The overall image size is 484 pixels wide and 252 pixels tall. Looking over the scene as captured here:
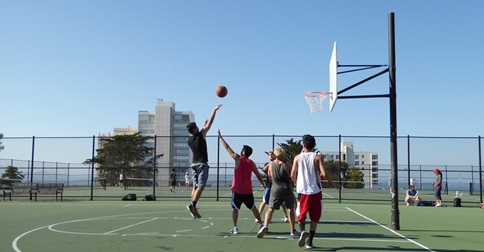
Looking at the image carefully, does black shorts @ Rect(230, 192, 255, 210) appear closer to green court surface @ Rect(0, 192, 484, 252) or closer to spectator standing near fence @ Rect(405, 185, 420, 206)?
green court surface @ Rect(0, 192, 484, 252)

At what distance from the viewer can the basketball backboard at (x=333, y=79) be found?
1123 centimetres

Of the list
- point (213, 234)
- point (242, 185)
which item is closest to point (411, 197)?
point (242, 185)

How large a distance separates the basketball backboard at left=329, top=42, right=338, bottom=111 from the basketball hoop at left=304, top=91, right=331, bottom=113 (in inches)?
18.9

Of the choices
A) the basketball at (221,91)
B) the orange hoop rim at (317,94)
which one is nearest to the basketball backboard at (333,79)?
the orange hoop rim at (317,94)

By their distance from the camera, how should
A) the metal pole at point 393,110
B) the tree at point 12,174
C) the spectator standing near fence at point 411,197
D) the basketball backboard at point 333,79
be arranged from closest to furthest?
the metal pole at point 393,110
the basketball backboard at point 333,79
the spectator standing near fence at point 411,197
the tree at point 12,174

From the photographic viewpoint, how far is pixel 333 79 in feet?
37.9

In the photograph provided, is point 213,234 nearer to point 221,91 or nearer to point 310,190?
point 310,190

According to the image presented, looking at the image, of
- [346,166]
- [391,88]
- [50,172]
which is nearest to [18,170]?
[50,172]

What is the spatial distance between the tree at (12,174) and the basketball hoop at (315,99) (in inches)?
847

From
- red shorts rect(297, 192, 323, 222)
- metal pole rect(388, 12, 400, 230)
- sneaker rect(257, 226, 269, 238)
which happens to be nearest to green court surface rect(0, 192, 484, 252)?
sneaker rect(257, 226, 269, 238)

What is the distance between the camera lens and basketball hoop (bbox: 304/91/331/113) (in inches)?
488

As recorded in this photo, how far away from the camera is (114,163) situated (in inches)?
1756

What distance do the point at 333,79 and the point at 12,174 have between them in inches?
954

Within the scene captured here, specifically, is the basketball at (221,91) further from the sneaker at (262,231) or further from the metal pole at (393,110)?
the metal pole at (393,110)
